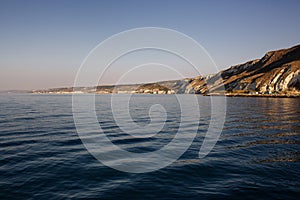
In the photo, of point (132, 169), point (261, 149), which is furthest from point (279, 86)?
point (132, 169)

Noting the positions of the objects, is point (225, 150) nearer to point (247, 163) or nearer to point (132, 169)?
point (247, 163)

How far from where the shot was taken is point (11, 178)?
12.7 metres

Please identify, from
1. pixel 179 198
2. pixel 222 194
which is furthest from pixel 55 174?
pixel 222 194

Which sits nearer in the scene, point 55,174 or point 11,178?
point 11,178

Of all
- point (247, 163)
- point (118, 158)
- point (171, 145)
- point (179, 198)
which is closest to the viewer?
point (179, 198)

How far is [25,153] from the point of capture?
17.9 m

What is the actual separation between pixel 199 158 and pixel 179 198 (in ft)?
23.7

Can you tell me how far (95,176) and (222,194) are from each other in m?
7.82

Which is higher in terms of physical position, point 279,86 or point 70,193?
point 279,86

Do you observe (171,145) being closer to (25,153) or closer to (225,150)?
(225,150)

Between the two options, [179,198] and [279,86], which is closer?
[179,198]

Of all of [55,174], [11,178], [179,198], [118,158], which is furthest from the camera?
[118,158]

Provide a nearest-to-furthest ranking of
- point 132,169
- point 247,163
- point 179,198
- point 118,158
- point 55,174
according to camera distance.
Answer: point 179,198 < point 55,174 < point 132,169 < point 247,163 < point 118,158

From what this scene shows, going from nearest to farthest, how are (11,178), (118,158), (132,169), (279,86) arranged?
(11,178) < (132,169) < (118,158) < (279,86)
